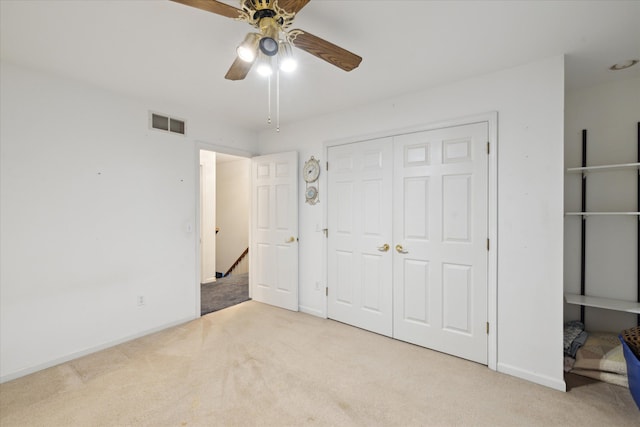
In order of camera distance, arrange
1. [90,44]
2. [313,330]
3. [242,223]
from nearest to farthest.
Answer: [90,44], [313,330], [242,223]

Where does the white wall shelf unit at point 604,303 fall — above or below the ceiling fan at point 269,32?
below

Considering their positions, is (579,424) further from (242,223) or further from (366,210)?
(242,223)

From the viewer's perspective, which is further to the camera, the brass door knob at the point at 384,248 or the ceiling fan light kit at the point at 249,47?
the brass door knob at the point at 384,248

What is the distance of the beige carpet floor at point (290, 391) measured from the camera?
1829 millimetres

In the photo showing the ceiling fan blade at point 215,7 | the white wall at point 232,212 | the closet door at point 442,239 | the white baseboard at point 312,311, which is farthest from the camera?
the white wall at point 232,212

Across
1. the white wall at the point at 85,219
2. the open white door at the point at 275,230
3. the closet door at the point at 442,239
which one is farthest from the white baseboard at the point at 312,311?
the white wall at the point at 85,219

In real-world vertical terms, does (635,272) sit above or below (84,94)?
below

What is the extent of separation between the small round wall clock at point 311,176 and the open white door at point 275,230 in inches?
5.5

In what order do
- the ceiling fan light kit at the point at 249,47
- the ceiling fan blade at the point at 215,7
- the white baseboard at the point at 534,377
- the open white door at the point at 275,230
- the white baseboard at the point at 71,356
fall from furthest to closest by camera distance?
the open white door at the point at 275,230
the white baseboard at the point at 71,356
the white baseboard at the point at 534,377
the ceiling fan light kit at the point at 249,47
the ceiling fan blade at the point at 215,7

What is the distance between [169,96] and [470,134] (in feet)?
9.66

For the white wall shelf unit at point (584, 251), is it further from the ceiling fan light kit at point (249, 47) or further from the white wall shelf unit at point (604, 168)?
the ceiling fan light kit at point (249, 47)

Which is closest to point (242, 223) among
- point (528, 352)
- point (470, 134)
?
point (470, 134)

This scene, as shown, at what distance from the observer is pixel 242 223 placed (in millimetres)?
6410

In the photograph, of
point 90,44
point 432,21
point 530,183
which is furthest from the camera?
point 530,183
